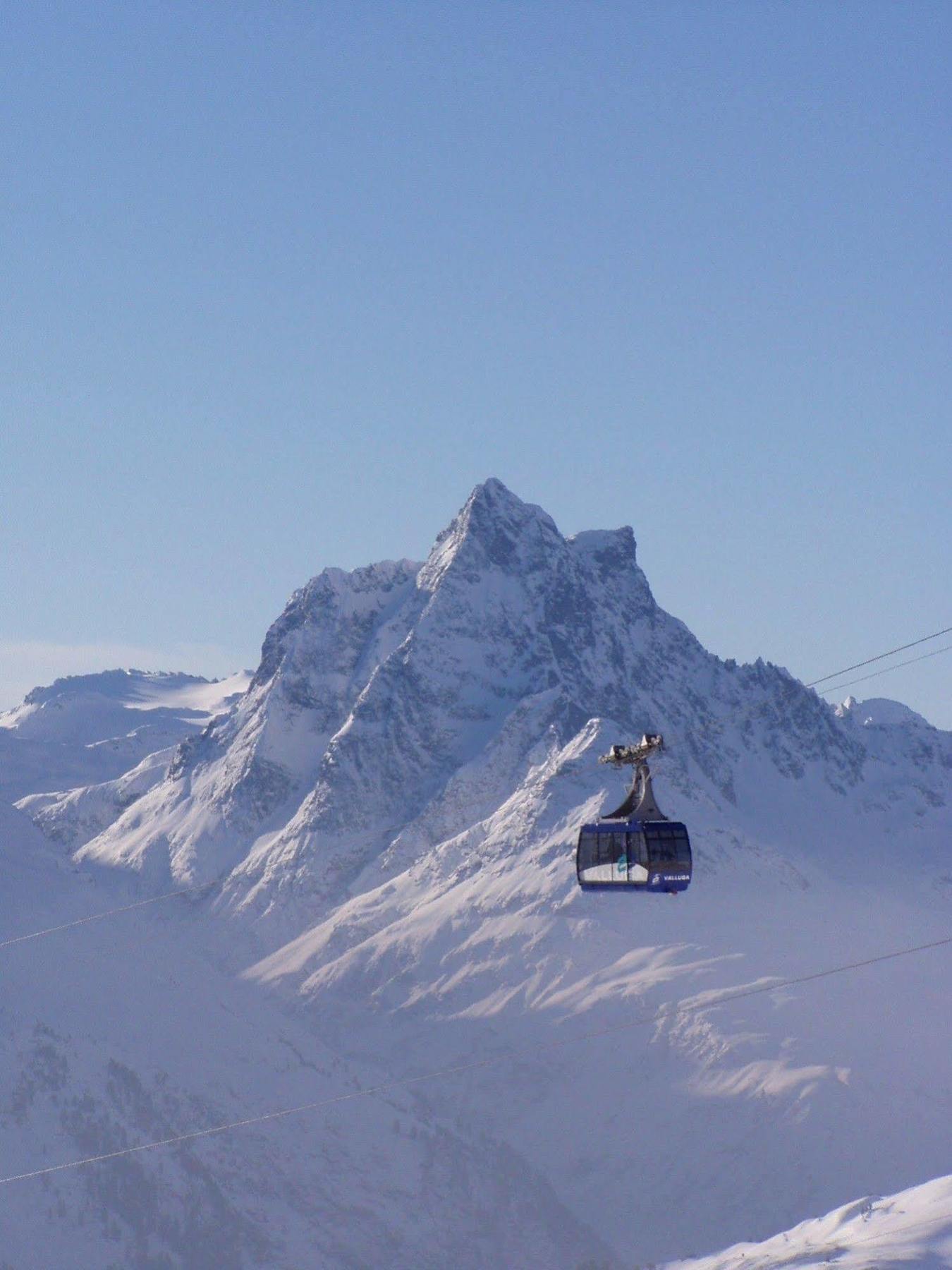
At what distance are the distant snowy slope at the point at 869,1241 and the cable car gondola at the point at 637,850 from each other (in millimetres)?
37736

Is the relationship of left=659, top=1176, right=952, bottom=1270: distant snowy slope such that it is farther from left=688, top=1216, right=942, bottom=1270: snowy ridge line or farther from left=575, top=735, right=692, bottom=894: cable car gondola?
left=575, top=735, right=692, bottom=894: cable car gondola

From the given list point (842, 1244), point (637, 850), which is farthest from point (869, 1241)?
point (637, 850)

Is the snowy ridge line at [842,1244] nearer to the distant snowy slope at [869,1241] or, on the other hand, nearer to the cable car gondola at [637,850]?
the distant snowy slope at [869,1241]

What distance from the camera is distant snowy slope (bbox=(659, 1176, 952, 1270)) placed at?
4948 inches

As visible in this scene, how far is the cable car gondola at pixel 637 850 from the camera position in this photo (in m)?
96.9

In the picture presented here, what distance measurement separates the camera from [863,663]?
89.2m

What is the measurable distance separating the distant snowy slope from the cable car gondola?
1486 inches

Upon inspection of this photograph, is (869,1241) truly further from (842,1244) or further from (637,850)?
(637,850)

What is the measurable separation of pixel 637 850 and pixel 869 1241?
48.6 m

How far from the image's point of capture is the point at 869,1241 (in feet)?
440

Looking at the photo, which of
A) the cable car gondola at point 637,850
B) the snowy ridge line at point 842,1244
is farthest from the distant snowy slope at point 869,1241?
the cable car gondola at point 637,850

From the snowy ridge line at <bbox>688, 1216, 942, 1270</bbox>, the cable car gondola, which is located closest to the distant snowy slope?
the snowy ridge line at <bbox>688, 1216, 942, 1270</bbox>

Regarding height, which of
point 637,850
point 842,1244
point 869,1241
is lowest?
point 842,1244

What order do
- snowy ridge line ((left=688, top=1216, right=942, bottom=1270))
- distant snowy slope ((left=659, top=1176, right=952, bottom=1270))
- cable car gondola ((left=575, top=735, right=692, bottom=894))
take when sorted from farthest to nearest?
snowy ridge line ((left=688, top=1216, right=942, bottom=1270)) < distant snowy slope ((left=659, top=1176, right=952, bottom=1270)) < cable car gondola ((left=575, top=735, right=692, bottom=894))
